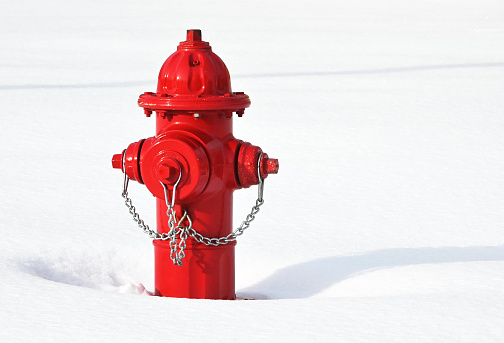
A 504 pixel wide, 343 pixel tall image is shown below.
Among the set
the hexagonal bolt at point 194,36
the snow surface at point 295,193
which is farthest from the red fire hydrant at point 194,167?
the snow surface at point 295,193

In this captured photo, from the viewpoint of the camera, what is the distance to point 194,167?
2766 millimetres

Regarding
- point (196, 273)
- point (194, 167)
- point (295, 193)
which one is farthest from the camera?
point (295, 193)

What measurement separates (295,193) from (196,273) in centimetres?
145

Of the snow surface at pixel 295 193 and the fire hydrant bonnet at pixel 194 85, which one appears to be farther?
the fire hydrant bonnet at pixel 194 85

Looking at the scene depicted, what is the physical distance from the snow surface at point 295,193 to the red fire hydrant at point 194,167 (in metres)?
0.25

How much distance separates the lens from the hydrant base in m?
2.95

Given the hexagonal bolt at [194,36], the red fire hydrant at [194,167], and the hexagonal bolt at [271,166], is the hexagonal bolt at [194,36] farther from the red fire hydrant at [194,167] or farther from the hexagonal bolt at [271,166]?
the hexagonal bolt at [271,166]

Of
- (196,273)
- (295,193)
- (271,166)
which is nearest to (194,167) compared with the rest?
(271,166)

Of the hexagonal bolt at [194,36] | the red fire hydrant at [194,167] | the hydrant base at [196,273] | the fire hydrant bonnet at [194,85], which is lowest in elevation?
the hydrant base at [196,273]

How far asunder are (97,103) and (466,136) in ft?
8.24

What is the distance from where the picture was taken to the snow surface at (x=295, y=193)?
2.47 metres

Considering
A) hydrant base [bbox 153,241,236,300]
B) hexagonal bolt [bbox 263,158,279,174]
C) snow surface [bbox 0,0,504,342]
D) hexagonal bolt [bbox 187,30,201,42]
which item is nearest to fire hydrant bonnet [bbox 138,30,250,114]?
hexagonal bolt [bbox 187,30,201,42]

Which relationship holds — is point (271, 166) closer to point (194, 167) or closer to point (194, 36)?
point (194, 167)

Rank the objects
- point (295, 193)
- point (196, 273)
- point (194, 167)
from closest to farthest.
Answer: point (194, 167) < point (196, 273) < point (295, 193)
